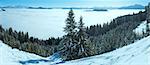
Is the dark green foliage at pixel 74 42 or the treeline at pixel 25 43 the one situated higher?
the dark green foliage at pixel 74 42

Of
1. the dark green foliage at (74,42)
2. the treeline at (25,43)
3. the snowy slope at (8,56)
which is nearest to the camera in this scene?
the snowy slope at (8,56)

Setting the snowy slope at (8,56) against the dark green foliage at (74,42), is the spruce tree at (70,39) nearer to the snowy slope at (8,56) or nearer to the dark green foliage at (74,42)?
the dark green foliage at (74,42)

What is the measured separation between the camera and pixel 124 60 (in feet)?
44.0

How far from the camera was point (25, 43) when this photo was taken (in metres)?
109

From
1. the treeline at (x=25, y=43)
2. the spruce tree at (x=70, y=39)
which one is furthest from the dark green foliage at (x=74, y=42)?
the treeline at (x=25, y=43)

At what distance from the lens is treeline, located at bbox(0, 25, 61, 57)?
98.4 m

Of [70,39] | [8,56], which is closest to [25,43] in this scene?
[70,39]

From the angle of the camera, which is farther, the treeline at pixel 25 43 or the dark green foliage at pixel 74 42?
the treeline at pixel 25 43

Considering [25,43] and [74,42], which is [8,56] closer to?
[74,42]

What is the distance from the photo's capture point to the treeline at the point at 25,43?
98.4 metres

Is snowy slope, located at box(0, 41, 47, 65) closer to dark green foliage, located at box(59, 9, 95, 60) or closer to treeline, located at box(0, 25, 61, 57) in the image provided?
dark green foliage, located at box(59, 9, 95, 60)

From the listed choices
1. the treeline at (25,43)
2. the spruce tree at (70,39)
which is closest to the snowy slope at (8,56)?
the spruce tree at (70,39)

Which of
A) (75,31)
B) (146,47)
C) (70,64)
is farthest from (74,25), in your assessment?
(146,47)

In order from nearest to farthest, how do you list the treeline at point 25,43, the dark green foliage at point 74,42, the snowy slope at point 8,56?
the snowy slope at point 8,56
the dark green foliage at point 74,42
the treeline at point 25,43
